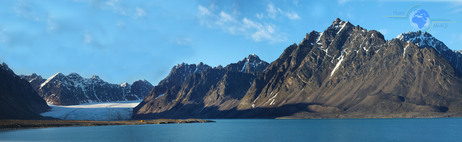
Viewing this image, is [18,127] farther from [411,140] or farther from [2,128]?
[411,140]

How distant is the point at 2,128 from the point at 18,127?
11210 millimetres

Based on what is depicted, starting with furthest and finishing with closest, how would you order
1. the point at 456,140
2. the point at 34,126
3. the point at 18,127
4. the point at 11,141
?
the point at 34,126 → the point at 18,127 → the point at 11,141 → the point at 456,140

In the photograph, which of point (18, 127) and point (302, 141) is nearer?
point (302, 141)

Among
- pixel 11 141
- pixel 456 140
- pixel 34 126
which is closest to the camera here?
pixel 456 140

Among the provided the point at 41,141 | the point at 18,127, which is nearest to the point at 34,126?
the point at 18,127

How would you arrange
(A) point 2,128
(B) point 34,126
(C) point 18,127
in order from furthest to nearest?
(B) point 34,126 < (C) point 18,127 < (A) point 2,128

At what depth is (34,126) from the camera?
18300 centimetres

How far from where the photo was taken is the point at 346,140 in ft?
304

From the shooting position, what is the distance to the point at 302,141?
298 ft

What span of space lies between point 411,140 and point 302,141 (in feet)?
85.3

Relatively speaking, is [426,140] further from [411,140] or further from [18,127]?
[18,127]

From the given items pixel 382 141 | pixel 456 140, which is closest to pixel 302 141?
pixel 382 141

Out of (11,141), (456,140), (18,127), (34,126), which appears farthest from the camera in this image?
(34,126)

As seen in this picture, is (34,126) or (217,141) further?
(34,126)
